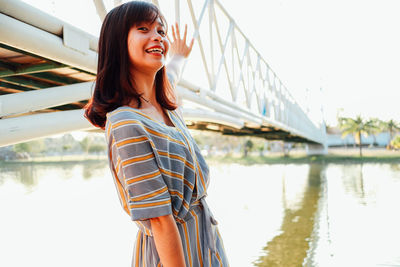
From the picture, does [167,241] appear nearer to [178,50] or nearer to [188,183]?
[188,183]

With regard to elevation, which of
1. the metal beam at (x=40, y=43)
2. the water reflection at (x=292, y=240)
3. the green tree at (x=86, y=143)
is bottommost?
the water reflection at (x=292, y=240)

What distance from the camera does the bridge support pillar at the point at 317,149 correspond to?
39969 mm

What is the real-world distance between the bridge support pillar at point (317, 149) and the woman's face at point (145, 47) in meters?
40.7

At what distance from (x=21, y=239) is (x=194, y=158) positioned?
9.52m

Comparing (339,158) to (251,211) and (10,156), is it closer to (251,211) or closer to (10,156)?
(251,211)

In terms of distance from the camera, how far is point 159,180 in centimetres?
86

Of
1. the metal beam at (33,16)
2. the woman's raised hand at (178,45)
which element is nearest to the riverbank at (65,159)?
the metal beam at (33,16)

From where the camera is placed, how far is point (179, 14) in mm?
4570

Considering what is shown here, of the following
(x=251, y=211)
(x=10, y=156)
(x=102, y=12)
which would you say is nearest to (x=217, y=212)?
(x=251, y=211)

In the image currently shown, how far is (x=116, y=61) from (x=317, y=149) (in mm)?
42042

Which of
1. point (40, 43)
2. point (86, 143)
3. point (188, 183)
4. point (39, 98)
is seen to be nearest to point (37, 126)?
point (39, 98)

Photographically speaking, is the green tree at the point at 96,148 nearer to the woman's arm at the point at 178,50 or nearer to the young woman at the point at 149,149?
the woman's arm at the point at 178,50

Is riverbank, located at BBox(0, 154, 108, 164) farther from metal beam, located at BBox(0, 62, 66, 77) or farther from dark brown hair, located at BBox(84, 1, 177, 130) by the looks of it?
dark brown hair, located at BBox(84, 1, 177, 130)

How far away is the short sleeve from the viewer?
33.0 inches
